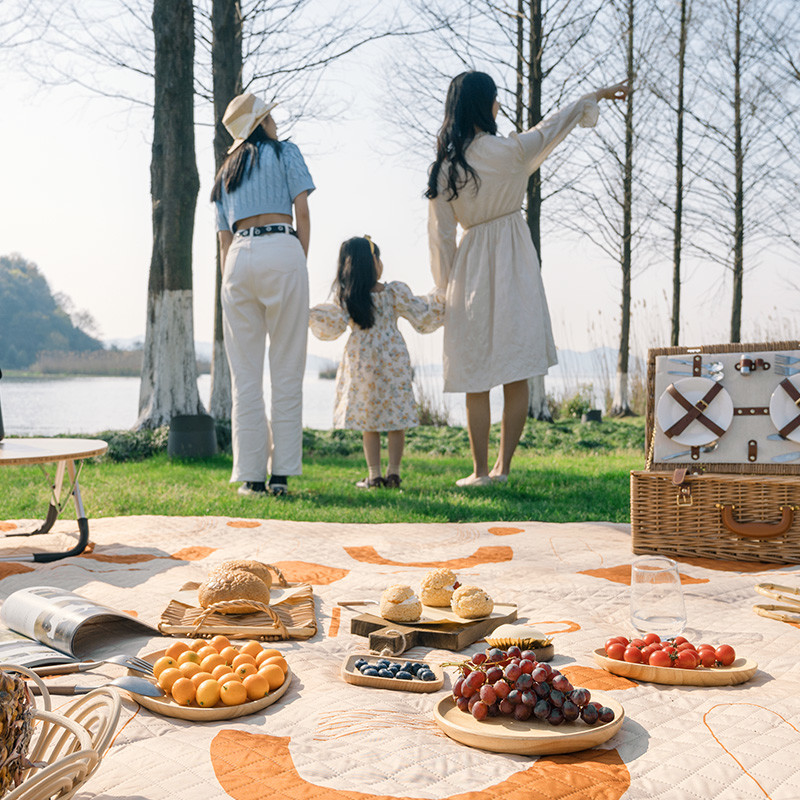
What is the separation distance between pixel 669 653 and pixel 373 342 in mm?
3642

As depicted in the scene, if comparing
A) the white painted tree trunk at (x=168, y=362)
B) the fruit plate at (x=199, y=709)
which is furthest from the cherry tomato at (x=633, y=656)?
the white painted tree trunk at (x=168, y=362)

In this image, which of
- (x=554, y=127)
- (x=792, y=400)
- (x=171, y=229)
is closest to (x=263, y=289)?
(x=554, y=127)

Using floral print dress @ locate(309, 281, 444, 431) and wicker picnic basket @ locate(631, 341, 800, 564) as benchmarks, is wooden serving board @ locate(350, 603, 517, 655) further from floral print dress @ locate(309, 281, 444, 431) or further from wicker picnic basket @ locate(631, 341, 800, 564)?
floral print dress @ locate(309, 281, 444, 431)

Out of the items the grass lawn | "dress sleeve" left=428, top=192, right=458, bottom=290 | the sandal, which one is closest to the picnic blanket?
the grass lawn

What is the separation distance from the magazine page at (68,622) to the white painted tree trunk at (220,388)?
6583mm

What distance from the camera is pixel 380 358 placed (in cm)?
525

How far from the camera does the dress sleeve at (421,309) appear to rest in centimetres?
512

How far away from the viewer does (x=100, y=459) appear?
6730mm

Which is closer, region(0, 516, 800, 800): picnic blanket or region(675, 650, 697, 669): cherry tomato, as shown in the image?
region(0, 516, 800, 800): picnic blanket

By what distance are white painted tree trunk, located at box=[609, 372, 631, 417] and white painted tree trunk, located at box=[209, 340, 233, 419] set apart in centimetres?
629

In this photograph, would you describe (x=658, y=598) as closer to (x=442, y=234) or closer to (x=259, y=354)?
(x=259, y=354)

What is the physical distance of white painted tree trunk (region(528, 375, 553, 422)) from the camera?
425 inches

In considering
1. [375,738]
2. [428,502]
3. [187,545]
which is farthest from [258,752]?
[428,502]

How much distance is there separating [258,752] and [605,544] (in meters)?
2.27
